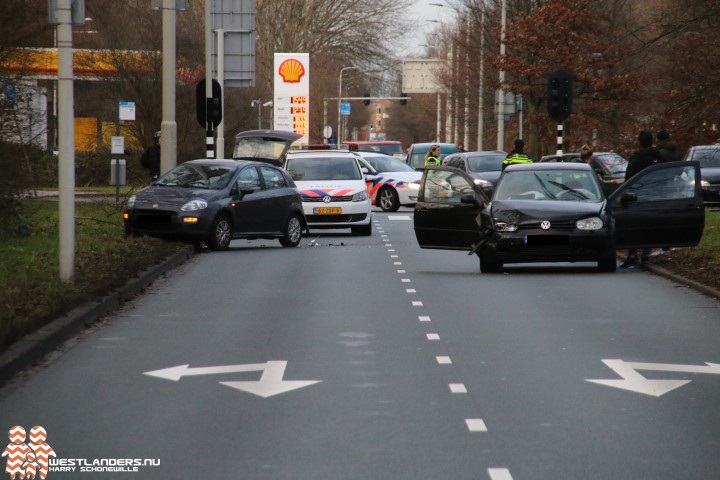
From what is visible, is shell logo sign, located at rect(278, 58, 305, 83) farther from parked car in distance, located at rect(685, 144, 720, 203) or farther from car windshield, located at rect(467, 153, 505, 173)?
parked car in distance, located at rect(685, 144, 720, 203)

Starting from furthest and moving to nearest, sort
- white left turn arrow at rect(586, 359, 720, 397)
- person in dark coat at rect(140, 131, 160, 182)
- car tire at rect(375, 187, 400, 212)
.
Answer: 1. car tire at rect(375, 187, 400, 212)
2. person in dark coat at rect(140, 131, 160, 182)
3. white left turn arrow at rect(586, 359, 720, 397)

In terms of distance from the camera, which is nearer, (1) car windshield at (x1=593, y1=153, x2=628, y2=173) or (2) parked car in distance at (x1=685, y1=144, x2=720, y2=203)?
(2) parked car in distance at (x1=685, y1=144, x2=720, y2=203)

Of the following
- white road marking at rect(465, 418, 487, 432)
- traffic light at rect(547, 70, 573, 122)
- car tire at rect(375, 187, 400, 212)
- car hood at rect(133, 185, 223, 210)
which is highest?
traffic light at rect(547, 70, 573, 122)

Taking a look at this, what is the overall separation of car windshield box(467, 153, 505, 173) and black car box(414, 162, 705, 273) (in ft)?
57.3

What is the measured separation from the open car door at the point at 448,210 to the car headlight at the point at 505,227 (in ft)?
2.08

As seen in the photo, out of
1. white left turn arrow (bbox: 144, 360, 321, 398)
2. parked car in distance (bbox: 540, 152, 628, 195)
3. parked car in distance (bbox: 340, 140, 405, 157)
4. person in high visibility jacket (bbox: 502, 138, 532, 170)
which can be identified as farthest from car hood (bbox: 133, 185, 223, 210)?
parked car in distance (bbox: 340, 140, 405, 157)

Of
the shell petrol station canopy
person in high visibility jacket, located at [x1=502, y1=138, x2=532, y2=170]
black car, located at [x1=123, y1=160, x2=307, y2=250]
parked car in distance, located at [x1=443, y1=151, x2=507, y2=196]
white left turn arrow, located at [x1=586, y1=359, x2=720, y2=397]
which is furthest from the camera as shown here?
the shell petrol station canopy

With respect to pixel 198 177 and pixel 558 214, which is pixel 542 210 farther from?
pixel 198 177

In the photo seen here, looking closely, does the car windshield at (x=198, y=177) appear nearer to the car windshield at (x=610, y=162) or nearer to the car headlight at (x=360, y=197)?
the car headlight at (x=360, y=197)

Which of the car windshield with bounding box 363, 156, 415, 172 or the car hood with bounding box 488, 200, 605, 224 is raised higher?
the car hood with bounding box 488, 200, 605, 224

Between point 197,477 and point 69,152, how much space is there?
883 cm

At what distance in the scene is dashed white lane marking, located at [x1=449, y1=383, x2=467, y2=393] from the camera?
9.48 metres

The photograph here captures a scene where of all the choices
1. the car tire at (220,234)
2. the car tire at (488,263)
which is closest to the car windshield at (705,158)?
the car tire at (220,234)

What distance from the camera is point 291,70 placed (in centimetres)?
5397
